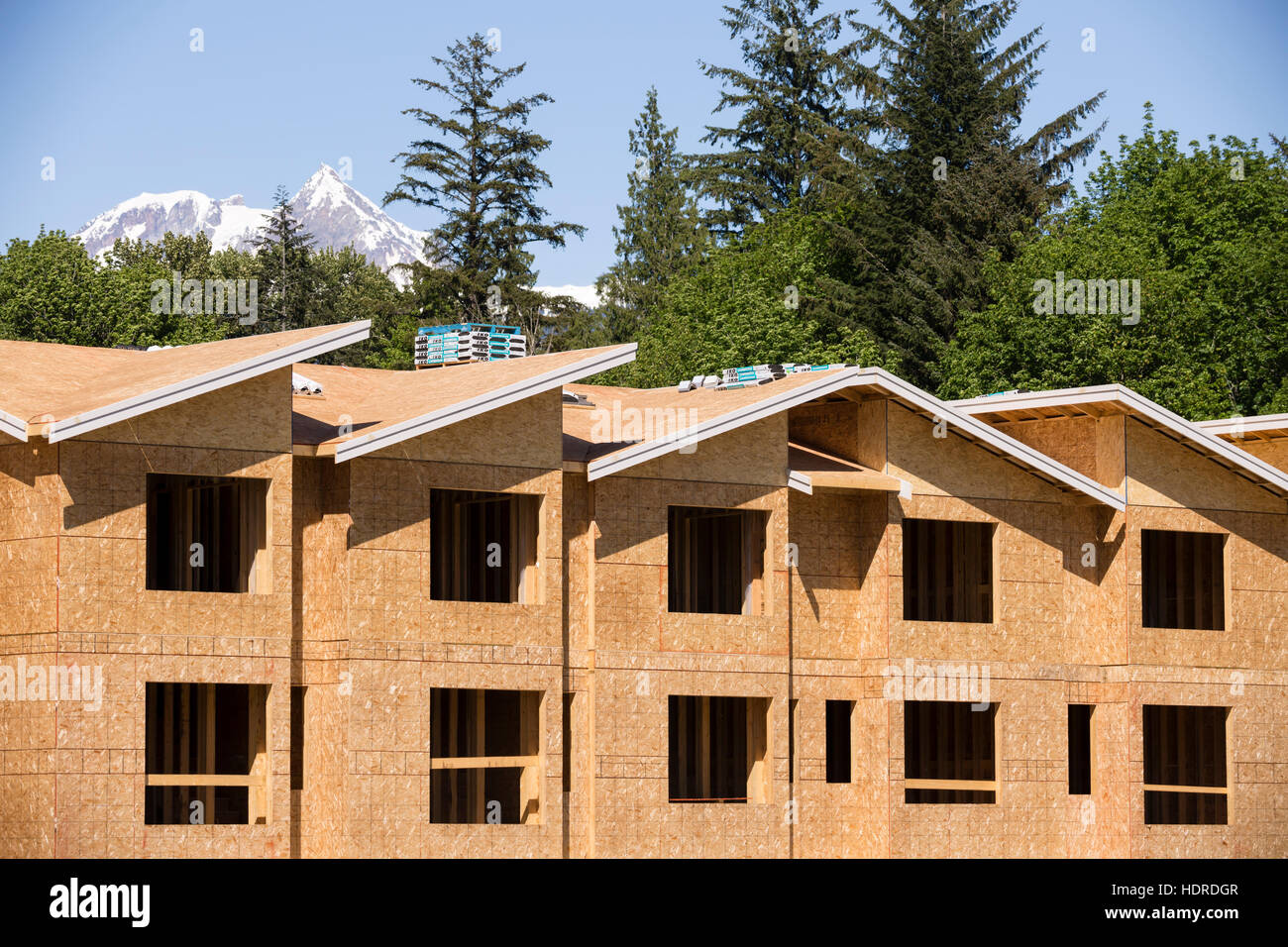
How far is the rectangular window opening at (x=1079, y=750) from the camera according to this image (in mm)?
40031

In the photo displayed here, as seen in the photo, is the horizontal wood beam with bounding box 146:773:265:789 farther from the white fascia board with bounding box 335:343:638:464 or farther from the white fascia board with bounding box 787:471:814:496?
the white fascia board with bounding box 787:471:814:496

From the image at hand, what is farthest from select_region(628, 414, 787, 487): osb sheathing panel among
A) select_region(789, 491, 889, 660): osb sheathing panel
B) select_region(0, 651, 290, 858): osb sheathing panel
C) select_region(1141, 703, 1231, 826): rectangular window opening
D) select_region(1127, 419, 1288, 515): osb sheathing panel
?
select_region(1141, 703, 1231, 826): rectangular window opening

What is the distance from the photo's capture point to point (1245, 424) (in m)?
41.2

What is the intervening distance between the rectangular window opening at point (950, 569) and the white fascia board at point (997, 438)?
2615mm

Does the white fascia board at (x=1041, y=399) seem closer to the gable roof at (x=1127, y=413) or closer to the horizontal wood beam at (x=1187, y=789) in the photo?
the gable roof at (x=1127, y=413)

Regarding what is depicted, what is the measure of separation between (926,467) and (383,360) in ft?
154

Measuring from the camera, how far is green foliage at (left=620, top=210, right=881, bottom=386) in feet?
227

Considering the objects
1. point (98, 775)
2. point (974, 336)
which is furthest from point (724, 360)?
point (98, 775)

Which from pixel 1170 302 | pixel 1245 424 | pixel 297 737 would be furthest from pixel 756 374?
pixel 1170 302

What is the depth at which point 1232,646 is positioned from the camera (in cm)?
3934

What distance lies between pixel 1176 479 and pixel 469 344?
14.4 meters

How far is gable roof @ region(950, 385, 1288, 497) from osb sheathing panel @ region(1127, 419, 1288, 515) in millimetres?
192

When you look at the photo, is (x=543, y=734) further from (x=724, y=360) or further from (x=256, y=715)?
(x=724, y=360)

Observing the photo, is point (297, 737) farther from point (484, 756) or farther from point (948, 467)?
point (948, 467)
